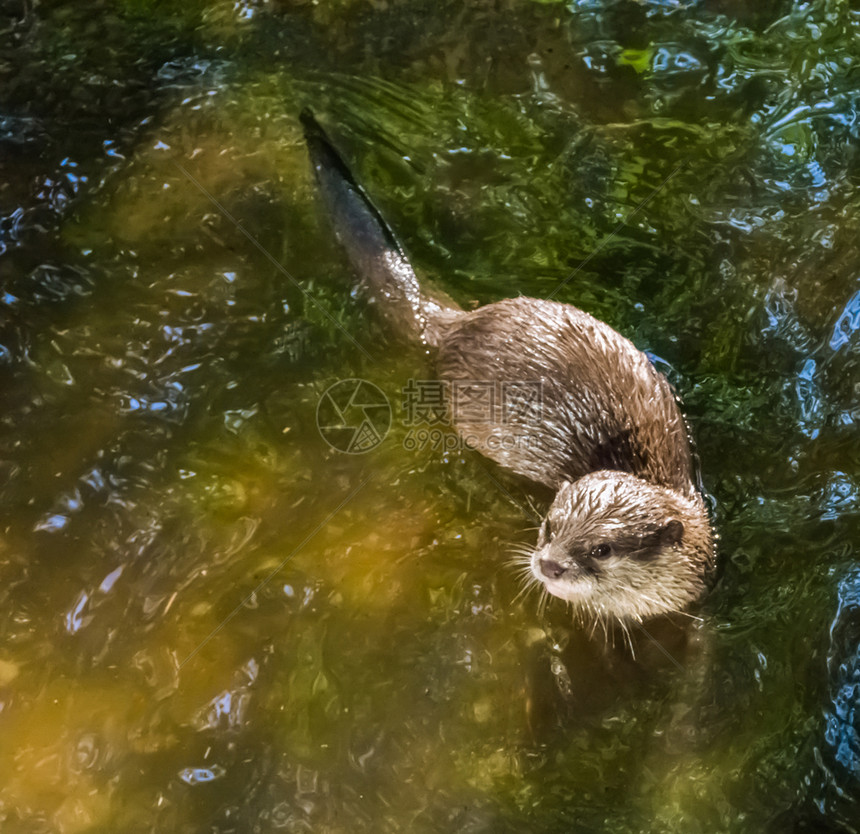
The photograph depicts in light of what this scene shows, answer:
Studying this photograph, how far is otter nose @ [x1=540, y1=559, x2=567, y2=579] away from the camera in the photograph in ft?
7.26

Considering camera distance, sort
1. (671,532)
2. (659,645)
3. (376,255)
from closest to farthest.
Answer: (671,532), (659,645), (376,255)

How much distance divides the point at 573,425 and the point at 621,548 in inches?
15.4

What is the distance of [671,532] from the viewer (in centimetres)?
224

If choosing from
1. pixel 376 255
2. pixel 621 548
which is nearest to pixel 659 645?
pixel 621 548

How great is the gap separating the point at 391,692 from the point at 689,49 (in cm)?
255

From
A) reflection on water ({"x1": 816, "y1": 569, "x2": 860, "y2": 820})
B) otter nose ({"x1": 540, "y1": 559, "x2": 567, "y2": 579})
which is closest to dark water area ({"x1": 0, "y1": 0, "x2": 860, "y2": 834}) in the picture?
reflection on water ({"x1": 816, "y1": 569, "x2": 860, "y2": 820})

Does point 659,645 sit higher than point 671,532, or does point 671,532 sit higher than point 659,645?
point 671,532

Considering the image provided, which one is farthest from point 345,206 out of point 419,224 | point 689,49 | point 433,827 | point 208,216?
point 433,827

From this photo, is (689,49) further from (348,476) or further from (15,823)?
(15,823)

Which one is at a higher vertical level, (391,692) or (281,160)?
(281,160)

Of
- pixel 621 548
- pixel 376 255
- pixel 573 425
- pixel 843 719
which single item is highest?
pixel 376 255

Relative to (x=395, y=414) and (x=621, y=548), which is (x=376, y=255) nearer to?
(x=395, y=414)

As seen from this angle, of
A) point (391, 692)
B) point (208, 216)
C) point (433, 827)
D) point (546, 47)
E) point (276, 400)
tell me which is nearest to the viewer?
point (433, 827)

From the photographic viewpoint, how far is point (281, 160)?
117 inches
